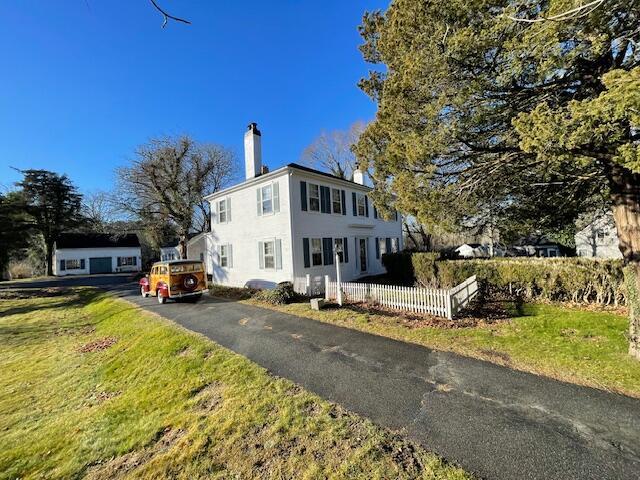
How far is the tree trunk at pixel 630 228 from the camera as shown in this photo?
214 inches

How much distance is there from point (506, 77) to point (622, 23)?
5.55 ft

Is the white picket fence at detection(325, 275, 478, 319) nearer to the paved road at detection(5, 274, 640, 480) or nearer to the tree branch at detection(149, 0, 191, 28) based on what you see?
the paved road at detection(5, 274, 640, 480)

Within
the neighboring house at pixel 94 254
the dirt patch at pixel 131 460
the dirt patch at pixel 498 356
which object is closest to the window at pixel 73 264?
the neighboring house at pixel 94 254

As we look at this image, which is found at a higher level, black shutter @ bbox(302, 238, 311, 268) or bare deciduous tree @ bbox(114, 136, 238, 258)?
bare deciduous tree @ bbox(114, 136, 238, 258)

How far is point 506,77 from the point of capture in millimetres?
5363

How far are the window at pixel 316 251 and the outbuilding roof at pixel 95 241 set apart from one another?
3501 centimetres

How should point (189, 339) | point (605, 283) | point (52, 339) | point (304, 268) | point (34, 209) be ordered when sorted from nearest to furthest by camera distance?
point (189, 339) → point (605, 283) → point (52, 339) → point (304, 268) → point (34, 209)

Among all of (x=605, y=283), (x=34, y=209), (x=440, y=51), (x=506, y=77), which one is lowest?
(x=605, y=283)

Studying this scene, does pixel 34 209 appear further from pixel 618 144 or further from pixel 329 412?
pixel 618 144

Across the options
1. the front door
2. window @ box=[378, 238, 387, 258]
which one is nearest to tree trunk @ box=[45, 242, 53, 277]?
the front door

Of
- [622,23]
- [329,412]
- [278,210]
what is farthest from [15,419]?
[622,23]

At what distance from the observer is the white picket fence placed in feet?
28.6

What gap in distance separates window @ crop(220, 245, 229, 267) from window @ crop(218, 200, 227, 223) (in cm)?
169

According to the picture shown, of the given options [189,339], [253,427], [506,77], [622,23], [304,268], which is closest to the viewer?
[253,427]
